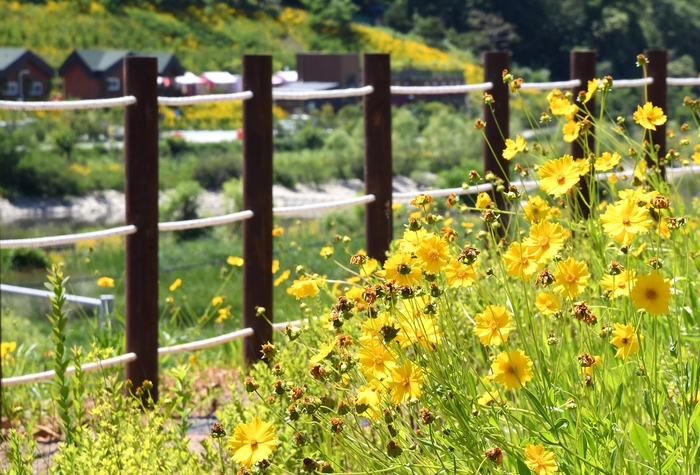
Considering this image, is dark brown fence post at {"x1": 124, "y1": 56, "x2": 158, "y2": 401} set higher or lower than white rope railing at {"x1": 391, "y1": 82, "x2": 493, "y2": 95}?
lower

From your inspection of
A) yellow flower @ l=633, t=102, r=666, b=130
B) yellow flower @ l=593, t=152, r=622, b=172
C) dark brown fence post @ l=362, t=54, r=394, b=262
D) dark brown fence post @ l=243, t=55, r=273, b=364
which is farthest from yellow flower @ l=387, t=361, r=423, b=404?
dark brown fence post @ l=362, t=54, r=394, b=262

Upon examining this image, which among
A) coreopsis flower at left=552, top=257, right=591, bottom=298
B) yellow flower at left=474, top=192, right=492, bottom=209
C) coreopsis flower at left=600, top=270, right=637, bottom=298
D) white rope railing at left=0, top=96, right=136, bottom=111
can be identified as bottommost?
coreopsis flower at left=600, top=270, right=637, bottom=298

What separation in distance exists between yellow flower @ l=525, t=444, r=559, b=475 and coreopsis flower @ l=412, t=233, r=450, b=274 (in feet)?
0.98

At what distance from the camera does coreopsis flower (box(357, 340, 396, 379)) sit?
56.7 inches

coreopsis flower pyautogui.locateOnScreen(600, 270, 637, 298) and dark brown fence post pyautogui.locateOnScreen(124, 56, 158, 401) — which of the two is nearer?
coreopsis flower pyautogui.locateOnScreen(600, 270, 637, 298)

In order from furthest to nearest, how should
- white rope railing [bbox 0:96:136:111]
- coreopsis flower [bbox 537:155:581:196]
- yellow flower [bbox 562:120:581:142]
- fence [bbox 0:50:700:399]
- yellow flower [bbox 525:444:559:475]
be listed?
fence [bbox 0:50:700:399], white rope railing [bbox 0:96:136:111], yellow flower [bbox 562:120:581:142], coreopsis flower [bbox 537:155:581:196], yellow flower [bbox 525:444:559:475]

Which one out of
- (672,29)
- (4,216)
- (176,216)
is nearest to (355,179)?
(176,216)

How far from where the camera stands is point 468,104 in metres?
48.1

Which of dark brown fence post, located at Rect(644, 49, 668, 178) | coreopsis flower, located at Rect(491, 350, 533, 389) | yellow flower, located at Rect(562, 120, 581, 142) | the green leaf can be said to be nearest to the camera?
coreopsis flower, located at Rect(491, 350, 533, 389)

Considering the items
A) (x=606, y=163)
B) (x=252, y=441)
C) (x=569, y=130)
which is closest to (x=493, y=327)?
(x=252, y=441)

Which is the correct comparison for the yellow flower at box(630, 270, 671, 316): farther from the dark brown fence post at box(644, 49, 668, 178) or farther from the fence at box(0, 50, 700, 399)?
the dark brown fence post at box(644, 49, 668, 178)

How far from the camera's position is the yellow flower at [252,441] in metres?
1.29

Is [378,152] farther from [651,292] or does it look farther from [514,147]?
[651,292]

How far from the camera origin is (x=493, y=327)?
1420 mm
